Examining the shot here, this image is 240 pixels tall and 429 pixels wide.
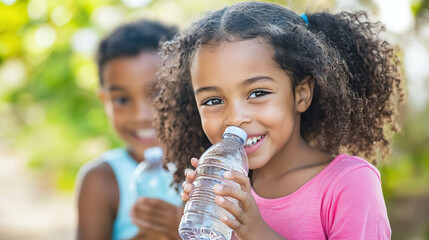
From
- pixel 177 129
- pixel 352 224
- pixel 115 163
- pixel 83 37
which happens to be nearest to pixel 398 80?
pixel 352 224

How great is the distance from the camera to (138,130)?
2.77m

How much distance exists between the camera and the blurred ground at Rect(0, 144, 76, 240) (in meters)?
5.82

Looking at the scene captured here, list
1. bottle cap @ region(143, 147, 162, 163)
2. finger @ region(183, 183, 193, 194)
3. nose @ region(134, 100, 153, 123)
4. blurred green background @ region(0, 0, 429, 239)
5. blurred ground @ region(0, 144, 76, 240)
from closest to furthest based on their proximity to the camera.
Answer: finger @ region(183, 183, 193, 194), bottle cap @ region(143, 147, 162, 163), nose @ region(134, 100, 153, 123), blurred green background @ region(0, 0, 429, 239), blurred ground @ region(0, 144, 76, 240)

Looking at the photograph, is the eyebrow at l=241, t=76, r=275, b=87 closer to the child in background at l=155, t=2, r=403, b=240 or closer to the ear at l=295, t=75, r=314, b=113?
the child in background at l=155, t=2, r=403, b=240

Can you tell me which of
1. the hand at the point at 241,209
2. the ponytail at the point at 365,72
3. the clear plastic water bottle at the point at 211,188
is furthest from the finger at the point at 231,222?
the ponytail at the point at 365,72

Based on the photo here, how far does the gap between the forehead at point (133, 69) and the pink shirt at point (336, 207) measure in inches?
44.3

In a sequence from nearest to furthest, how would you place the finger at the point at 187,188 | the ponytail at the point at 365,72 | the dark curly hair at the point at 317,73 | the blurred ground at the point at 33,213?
the finger at the point at 187,188, the dark curly hair at the point at 317,73, the ponytail at the point at 365,72, the blurred ground at the point at 33,213

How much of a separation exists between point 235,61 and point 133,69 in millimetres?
1174

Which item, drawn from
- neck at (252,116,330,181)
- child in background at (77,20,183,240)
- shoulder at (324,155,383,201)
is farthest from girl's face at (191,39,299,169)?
child in background at (77,20,183,240)

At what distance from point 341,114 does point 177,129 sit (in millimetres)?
700

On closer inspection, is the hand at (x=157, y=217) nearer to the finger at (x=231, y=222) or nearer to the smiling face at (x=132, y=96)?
the smiling face at (x=132, y=96)

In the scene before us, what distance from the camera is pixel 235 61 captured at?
1659 mm

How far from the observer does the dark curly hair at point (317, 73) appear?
176 cm

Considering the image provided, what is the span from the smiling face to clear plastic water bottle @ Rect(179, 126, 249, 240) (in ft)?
3.54
